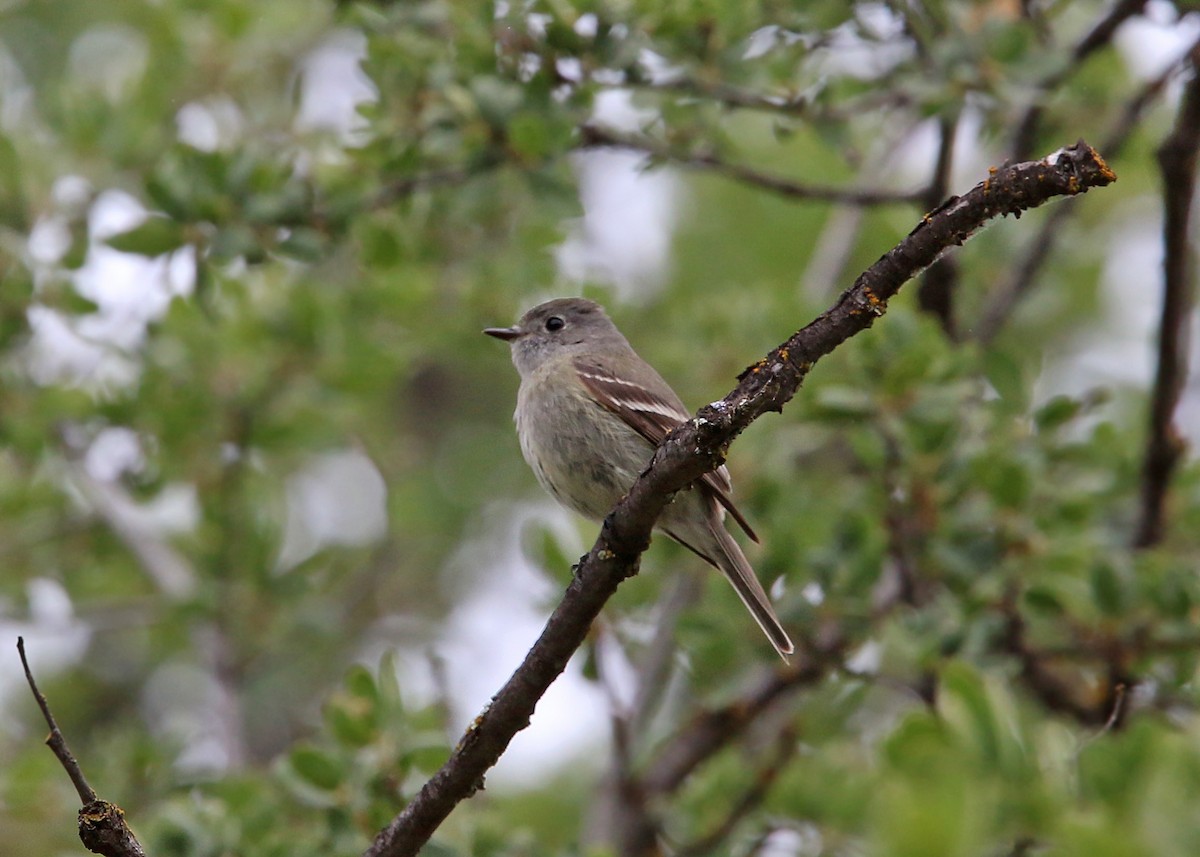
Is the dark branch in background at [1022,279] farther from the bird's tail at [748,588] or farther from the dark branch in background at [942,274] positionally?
the bird's tail at [748,588]

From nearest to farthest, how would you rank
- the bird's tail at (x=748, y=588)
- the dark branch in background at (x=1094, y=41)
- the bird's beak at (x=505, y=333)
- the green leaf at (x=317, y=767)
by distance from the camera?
the green leaf at (x=317, y=767)
the bird's tail at (x=748, y=588)
the dark branch in background at (x=1094, y=41)
the bird's beak at (x=505, y=333)

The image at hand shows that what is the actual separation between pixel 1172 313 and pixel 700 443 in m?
3.28

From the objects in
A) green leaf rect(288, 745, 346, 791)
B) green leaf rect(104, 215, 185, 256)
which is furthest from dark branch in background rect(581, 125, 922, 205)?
green leaf rect(288, 745, 346, 791)

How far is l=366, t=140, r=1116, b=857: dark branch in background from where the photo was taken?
295 centimetres

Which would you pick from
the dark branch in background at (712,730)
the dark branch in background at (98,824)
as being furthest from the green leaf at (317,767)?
the dark branch in background at (712,730)

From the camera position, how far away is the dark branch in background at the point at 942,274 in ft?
19.1

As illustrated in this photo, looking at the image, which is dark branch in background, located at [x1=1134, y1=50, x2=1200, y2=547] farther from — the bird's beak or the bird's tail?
the bird's beak

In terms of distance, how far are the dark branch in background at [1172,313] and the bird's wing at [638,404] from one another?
1912 mm

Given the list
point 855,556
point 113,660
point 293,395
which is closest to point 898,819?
point 855,556

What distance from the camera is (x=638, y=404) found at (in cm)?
534

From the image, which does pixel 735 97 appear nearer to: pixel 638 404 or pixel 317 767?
pixel 638 404

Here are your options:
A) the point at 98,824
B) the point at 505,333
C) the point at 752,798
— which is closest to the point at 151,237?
the point at 505,333

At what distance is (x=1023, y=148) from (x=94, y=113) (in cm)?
428

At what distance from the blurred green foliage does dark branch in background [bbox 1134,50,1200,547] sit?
0.48 ft
